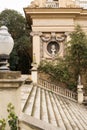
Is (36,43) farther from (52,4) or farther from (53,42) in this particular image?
(52,4)

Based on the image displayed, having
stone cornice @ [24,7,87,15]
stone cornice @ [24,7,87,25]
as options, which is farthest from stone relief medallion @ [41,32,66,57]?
stone cornice @ [24,7,87,15]

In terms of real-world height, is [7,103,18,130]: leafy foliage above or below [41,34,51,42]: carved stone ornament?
below

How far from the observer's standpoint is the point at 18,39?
32.7 m

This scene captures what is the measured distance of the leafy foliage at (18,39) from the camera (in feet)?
102

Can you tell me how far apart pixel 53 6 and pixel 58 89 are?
24.2 ft

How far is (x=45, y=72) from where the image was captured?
78.5 ft

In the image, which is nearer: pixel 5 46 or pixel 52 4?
pixel 5 46

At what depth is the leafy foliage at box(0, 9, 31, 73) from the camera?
31062 millimetres

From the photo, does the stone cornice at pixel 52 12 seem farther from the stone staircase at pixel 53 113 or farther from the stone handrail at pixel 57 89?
the stone staircase at pixel 53 113

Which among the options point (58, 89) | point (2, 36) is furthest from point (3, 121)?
point (58, 89)

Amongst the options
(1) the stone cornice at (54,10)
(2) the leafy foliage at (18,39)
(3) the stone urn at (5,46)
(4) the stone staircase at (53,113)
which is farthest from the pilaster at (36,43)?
(3) the stone urn at (5,46)

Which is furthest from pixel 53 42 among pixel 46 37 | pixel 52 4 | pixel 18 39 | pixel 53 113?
pixel 53 113

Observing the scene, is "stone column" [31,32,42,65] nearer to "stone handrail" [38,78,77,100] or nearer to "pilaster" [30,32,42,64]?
"pilaster" [30,32,42,64]

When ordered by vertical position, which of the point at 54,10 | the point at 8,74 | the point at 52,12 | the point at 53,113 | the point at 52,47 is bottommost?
the point at 53,113
